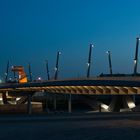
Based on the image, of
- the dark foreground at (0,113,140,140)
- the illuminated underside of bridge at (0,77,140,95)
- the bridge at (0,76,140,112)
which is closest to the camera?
the dark foreground at (0,113,140,140)

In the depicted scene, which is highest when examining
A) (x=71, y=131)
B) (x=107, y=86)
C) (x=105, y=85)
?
(x=105, y=85)

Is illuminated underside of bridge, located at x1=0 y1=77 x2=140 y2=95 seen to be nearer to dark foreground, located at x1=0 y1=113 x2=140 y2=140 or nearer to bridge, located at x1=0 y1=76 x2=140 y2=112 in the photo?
bridge, located at x1=0 y1=76 x2=140 y2=112

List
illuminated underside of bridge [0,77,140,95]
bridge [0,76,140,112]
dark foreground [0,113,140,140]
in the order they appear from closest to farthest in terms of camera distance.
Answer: dark foreground [0,113,140,140] → illuminated underside of bridge [0,77,140,95] → bridge [0,76,140,112]

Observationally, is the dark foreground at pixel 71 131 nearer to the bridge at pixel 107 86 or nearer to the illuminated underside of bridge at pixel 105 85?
the illuminated underside of bridge at pixel 105 85

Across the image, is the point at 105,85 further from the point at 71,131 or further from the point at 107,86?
the point at 71,131

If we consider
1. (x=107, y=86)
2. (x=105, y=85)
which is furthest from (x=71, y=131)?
(x=107, y=86)

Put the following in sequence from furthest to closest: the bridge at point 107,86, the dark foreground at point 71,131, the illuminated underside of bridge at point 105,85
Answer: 1. the bridge at point 107,86
2. the illuminated underside of bridge at point 105,85
3. the dark foreground at point 71,131

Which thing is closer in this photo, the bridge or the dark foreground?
the dark foreground

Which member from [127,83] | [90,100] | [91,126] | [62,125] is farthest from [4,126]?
[90,100]

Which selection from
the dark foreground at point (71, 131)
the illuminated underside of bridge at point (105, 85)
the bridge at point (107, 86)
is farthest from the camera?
the bridge at point (107, 86)

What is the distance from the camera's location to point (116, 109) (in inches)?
3607

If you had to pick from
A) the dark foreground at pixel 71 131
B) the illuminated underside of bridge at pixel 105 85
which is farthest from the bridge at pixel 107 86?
the dark foreground at pixel 71 131

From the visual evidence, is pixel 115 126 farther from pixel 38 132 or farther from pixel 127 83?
pixel 127 83

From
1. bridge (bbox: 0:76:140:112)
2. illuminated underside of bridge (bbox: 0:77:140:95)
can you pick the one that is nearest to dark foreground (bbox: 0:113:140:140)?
illuminated underside of bridge (bbox: 0:77:140:95)
